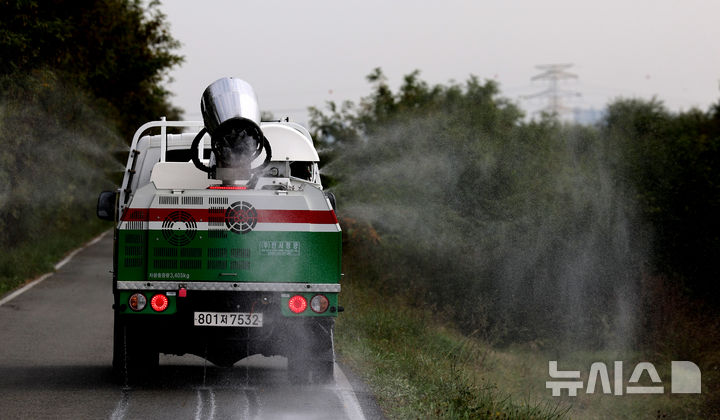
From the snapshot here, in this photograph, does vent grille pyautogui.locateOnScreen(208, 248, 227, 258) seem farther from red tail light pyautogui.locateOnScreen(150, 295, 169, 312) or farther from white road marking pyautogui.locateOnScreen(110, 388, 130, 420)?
white road marking pyautogui.locateOnScreen(110, 388, 130, 420)

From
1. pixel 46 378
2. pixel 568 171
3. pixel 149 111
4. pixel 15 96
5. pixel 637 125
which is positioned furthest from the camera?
pixel 149 111

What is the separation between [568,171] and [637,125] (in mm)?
15479

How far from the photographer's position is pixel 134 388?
10.6m

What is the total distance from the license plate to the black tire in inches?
27.1

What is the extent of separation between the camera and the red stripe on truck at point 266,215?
32.6 feet

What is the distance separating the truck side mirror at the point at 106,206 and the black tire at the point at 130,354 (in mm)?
1335

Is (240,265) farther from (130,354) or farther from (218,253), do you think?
(130,354)

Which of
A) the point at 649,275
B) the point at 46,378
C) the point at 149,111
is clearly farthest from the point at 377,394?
the point at 149,111

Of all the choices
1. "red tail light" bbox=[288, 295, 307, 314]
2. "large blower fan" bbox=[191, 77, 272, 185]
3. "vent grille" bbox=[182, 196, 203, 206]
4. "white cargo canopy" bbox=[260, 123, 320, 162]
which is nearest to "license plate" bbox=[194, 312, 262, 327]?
"red tail light" bbox=[288, 295, 307, 314]

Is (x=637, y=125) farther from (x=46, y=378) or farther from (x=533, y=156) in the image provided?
(x=46, y=378)

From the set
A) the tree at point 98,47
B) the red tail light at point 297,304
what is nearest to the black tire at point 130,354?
the red tail light at point 297,304

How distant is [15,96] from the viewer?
26594mm

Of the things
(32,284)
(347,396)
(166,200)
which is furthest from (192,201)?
(32,284)

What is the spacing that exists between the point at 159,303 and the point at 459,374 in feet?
10.3
